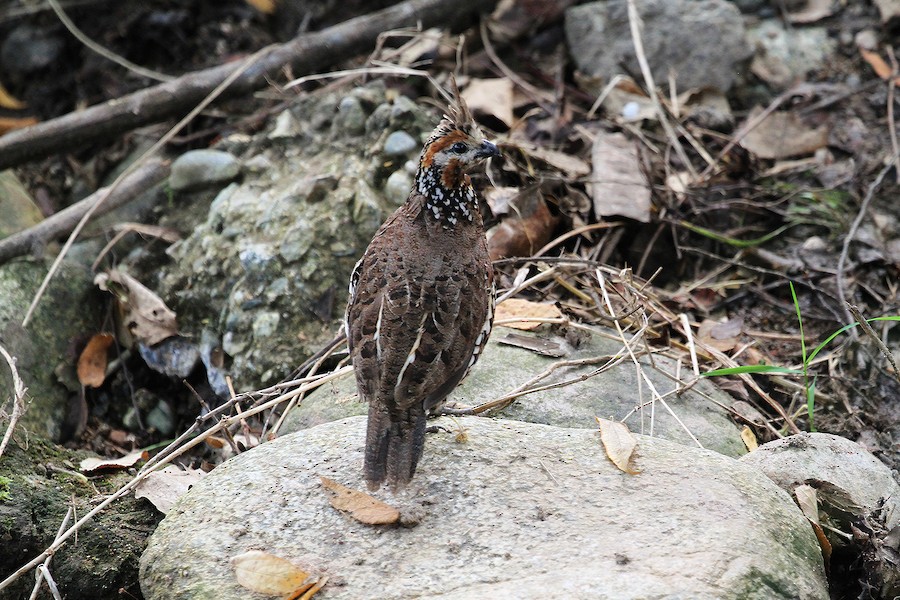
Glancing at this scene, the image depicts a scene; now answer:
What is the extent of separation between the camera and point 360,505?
3.38 meters

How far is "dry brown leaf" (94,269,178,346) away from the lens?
5191mm

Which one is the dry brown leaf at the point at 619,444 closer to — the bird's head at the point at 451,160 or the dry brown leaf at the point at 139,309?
the bird's head at the point at 451,160

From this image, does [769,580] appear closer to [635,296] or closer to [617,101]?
[635,296]

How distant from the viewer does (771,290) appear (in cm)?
541

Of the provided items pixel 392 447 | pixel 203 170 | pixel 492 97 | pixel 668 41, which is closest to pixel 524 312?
pixel 392 447

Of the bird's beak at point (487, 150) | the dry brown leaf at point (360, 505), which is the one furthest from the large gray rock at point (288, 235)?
the dry brown leaf at point (360, 505)

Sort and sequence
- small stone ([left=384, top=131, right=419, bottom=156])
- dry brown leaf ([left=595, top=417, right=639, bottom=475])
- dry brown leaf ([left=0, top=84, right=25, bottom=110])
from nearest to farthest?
dry brown leaf ([left=595, top=417, right=639, bottom=475]) → small stone ([left=384, top=131, right=419, bottom=156]) → dry brown leaf ([left=0, top=84, right=25, bottom=110])

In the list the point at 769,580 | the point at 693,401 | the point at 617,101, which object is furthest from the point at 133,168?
the point at 769,580

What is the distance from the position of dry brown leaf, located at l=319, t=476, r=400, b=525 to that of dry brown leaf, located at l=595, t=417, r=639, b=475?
0.82m

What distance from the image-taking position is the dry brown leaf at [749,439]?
424 centimetres

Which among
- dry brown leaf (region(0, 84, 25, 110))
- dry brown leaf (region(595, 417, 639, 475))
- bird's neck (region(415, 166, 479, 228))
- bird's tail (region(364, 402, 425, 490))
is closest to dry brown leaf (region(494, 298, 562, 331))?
bird's neck (region(415, 166, 479, 228))

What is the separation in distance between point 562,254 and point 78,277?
267cm

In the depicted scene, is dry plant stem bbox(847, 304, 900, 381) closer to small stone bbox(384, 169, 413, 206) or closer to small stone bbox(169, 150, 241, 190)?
small stone bbox(384, 169, 413, 206)

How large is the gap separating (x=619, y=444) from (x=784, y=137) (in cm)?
328
